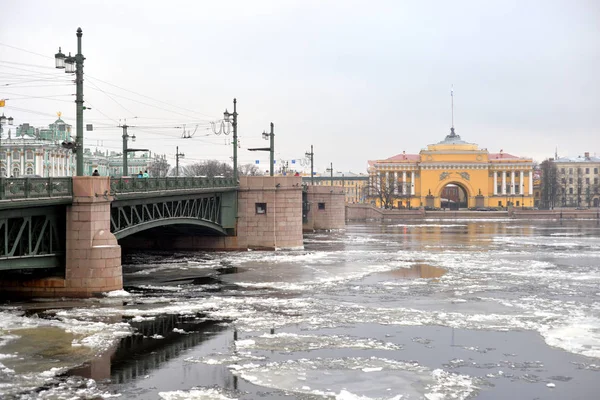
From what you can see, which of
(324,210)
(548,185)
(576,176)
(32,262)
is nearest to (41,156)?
(324,210)

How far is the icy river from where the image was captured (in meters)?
15.0

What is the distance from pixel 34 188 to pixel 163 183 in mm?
11792

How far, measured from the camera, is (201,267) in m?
36.9

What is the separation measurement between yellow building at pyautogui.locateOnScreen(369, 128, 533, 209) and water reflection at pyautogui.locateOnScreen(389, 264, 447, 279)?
9428cm

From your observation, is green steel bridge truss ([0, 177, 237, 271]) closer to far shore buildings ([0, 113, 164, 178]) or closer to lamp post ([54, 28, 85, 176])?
lamp post ([54, 28, 85, 176])

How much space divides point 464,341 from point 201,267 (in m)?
19.7

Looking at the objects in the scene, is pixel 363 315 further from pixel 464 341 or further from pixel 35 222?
pixel 35 222

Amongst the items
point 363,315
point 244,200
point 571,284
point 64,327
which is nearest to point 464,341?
point 363,315

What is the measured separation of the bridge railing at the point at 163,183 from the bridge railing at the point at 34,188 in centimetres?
280

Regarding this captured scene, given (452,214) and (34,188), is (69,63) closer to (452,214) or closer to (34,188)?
(34,188)

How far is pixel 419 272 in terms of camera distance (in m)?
35.2

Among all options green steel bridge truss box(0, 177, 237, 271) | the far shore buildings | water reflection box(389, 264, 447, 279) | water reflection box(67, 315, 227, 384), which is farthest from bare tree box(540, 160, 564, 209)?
water reflection box(67, 315, 227, 384)

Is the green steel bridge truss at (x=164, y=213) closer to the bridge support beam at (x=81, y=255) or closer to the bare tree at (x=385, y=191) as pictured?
the bridge support beam at (x=81, y=255)

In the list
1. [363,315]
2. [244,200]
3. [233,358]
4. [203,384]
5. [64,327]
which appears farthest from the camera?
[244,200]
